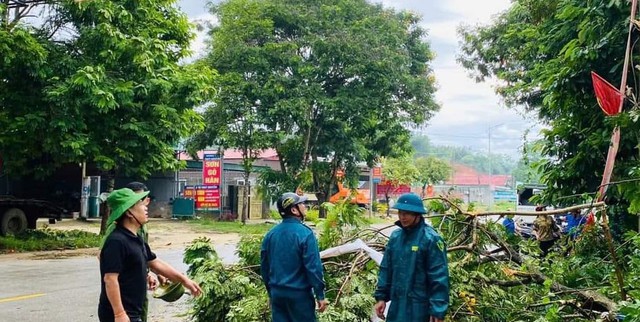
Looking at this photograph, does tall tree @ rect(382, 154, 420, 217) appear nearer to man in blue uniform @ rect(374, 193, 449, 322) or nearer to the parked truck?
the parked truck

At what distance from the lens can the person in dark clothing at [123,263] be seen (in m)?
3.79

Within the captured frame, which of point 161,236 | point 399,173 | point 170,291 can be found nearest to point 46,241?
point 161,236

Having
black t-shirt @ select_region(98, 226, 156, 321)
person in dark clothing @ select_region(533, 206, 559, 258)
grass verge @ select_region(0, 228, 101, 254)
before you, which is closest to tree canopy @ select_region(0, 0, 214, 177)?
grass verge @ select_region(0, 228, 101, 254)

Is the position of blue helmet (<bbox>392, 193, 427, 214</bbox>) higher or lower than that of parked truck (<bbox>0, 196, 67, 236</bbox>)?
higher

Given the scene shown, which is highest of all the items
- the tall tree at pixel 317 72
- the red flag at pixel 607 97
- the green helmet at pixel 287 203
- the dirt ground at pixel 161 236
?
the tall tree at pixel 317 72

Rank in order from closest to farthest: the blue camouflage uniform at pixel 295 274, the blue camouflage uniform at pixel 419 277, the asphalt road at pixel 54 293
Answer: the blue camouflage uniform at pixel 419 277
the blue camouflage uniform at pixel 295 274
the asphalt road at pixel 54 293

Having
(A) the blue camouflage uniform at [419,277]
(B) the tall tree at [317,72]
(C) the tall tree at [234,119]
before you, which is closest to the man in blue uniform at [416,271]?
(A) the blue camouflage uniform at [419,277]

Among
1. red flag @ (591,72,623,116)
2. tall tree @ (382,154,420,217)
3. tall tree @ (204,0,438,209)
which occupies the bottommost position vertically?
red flag @ (591,72,623,116)

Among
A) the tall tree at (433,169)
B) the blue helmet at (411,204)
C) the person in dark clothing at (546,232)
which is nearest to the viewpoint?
the blue helmet at (411,204)

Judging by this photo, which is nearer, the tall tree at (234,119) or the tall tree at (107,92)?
the tall tree at (107,92)

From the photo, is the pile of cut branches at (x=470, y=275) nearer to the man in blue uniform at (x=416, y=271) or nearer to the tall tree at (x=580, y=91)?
the man in blue uniform at (x=416, y=271)

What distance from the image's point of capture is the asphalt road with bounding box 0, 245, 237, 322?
8299 millimetres

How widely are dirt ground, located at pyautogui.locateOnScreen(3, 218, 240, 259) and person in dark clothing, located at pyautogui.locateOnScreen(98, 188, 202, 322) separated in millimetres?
12751

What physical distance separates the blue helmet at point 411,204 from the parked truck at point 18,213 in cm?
1679
